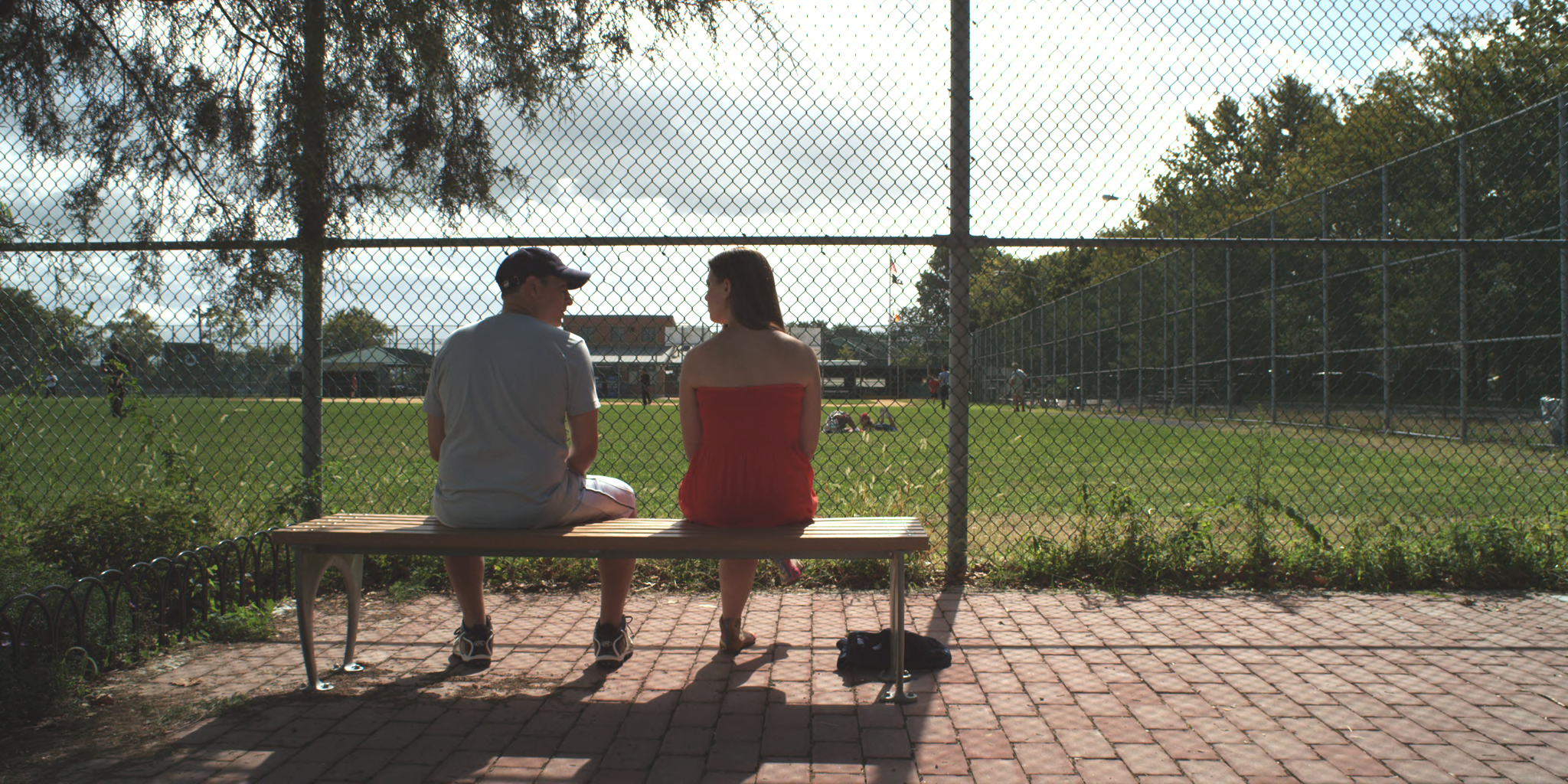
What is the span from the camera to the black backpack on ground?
363 centimetres

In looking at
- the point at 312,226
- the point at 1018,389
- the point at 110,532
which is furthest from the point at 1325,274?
the point at 110,532

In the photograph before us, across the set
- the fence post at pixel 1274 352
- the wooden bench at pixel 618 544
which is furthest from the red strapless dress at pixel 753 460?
the fence post at pixel 1274 352

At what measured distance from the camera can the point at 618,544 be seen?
3.28 metres

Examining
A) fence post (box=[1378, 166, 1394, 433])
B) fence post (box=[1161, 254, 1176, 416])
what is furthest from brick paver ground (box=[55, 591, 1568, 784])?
fence post (box=[1161, 254, 1176, 416])

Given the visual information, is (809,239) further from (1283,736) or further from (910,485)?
(1283,736)

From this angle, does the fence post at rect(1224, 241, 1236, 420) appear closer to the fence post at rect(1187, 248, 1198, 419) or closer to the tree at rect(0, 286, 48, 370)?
the fence post at rect(1187, 248, 1198, 419)

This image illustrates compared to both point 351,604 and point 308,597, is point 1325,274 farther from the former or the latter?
point 308,597

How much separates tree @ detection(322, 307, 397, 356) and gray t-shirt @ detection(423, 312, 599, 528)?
5.36 feet

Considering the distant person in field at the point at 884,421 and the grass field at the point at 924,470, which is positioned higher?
the distant person in field at the point at 884,421

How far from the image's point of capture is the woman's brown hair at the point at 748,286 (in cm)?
358

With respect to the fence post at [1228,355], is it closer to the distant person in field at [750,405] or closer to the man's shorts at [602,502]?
the distant person in field at [750,405]

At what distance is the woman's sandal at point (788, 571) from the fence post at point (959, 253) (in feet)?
2.93

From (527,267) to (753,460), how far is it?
3.61 feet

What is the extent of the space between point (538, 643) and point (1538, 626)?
172 inches
